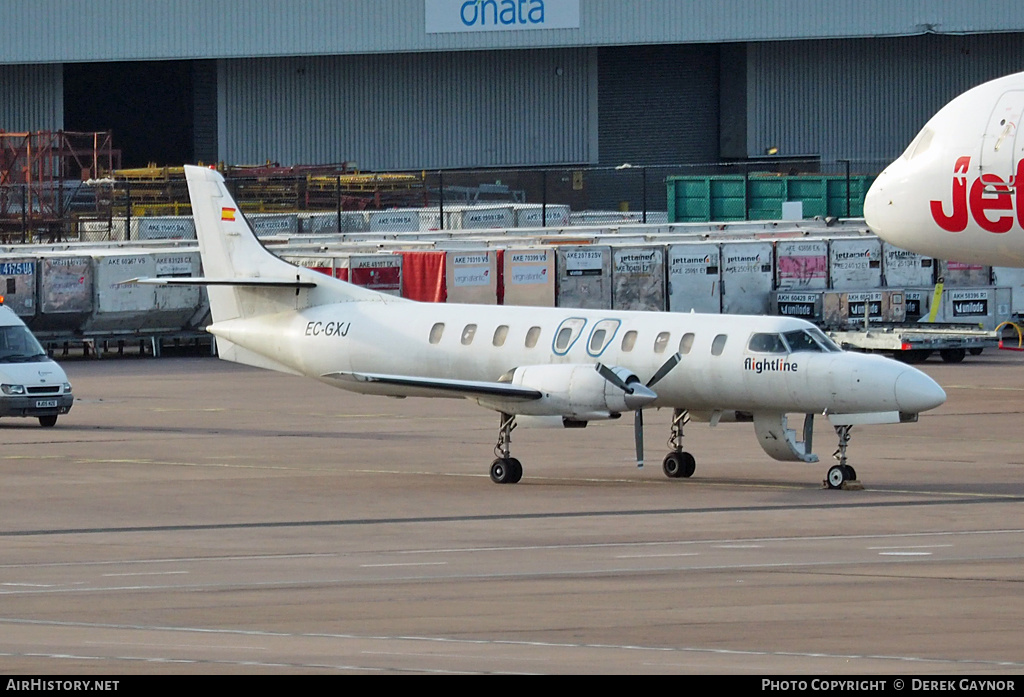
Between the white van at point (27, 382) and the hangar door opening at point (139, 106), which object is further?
the hangar door opening at point (139, 106)

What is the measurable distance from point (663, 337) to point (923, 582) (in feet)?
28.9

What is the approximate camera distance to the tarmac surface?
43.2ft

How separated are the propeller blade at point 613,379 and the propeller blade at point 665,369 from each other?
30.3 inches

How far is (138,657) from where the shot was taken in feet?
41.7

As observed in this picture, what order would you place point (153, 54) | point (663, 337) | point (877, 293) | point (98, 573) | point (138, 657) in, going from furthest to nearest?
A: point (153, 54) → point (877, 293) → point (663, 337) → point (98, 573) → point (138, 657)

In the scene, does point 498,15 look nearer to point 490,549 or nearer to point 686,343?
point 686,343

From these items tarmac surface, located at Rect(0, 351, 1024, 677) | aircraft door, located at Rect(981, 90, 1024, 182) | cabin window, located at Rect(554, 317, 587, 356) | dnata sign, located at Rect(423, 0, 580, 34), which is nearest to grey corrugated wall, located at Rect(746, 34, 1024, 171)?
dnata sign, located at Rect(423, 0, 580, 34)

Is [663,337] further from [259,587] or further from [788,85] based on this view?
[788,85]

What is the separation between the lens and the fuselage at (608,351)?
23.4 m

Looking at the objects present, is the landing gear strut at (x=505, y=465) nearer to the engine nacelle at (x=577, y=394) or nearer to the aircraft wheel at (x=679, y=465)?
the engine nacelle at (x=577, y=394)

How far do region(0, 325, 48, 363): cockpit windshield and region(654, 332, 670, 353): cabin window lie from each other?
536 inches

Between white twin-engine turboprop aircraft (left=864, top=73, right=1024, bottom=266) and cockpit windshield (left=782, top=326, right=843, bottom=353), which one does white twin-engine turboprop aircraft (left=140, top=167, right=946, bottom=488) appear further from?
white twin-engine turboprop aircraft (left=864, top=73, right=1024, bottom=266)

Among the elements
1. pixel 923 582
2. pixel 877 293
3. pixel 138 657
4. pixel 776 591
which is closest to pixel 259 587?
pixel 138 657

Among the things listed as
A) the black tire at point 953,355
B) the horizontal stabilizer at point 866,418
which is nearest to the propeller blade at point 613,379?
the horizontal stabilizer at point 866,418
